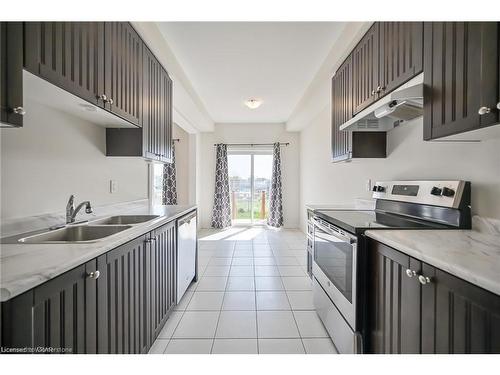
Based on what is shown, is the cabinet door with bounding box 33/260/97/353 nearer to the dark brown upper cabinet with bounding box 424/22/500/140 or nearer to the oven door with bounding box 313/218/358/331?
the oven door with bounding box 313/218/358/331

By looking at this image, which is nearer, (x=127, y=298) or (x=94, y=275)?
(x=94, y=275)

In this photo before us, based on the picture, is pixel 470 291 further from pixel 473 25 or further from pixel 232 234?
pixel 232 234

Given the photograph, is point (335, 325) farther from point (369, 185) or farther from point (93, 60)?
point (93, 60)

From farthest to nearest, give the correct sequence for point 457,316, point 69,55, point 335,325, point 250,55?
point 250,55
point 335,325
point 69,55
point 457,316

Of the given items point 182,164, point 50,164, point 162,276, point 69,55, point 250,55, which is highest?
point 250,55

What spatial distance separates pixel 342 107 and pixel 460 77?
1458 millimetres

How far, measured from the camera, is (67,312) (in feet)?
2.96

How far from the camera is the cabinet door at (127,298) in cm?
118

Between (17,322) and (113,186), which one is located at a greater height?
(113,186)

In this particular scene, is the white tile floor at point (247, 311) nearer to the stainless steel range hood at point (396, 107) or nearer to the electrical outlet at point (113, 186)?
the electrical outlet at point (113, 186)

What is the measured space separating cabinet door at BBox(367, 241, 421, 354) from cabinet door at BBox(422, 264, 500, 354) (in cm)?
6

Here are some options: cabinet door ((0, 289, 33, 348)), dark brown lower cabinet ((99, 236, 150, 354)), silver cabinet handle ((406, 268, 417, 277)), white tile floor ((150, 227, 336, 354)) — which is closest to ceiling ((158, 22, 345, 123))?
dark brown lower cabinet ((99, 236, 150, 354))

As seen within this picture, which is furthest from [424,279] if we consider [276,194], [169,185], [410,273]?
[169,185]

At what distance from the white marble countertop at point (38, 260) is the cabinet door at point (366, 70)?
6.74 feet
